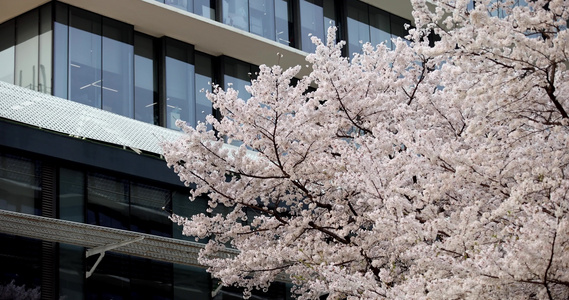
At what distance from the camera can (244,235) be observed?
1670 cm

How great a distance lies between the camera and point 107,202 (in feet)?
68.8

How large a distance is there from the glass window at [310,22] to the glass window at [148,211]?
34.2 ft

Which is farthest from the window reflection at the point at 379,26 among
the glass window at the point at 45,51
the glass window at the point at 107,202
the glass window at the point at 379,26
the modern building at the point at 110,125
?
the glass window at the point at 107,202

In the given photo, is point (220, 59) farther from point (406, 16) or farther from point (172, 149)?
point (172, 149)

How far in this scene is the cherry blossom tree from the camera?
1043 centimetres

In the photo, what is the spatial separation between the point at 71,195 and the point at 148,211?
2.25m

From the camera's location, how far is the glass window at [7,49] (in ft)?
82.2

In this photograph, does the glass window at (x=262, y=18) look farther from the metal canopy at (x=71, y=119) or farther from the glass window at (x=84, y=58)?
the metal canopy at (x=71, y=119)

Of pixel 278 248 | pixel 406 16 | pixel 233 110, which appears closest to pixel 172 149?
pixel 233 110

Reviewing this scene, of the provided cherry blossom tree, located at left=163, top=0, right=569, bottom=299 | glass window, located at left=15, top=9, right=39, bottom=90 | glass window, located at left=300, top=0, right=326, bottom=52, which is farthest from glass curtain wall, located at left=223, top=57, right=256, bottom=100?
cherry blossom tree, located at left=163, top=0, right=569, bottom=299

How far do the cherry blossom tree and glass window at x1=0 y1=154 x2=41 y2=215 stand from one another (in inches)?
168

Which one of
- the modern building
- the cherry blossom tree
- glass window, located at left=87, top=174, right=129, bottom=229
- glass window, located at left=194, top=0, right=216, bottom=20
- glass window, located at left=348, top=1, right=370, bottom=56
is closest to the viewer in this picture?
the cherry blossom tree

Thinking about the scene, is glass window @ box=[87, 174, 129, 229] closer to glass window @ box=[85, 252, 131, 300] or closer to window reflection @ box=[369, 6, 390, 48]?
glass window @ box=[85, 252, 131, 300]

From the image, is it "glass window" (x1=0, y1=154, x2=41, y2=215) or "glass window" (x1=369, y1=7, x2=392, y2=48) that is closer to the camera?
"glass window" (x1=0, y1=154, x2=41, y2=215)
